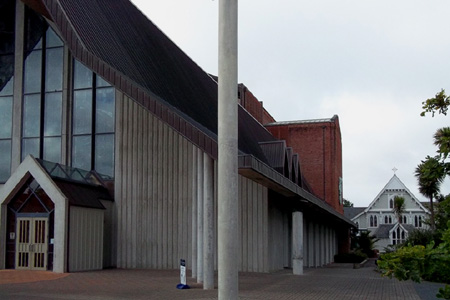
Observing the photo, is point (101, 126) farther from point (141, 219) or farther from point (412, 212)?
point (412, 212)

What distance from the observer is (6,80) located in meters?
27.8

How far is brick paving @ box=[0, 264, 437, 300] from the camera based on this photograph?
14.6 meters

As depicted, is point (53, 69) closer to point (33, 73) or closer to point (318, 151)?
point (33, 73)

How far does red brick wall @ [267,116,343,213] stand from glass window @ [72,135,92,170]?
23.6m

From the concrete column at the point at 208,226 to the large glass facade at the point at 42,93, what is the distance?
38.5 ft

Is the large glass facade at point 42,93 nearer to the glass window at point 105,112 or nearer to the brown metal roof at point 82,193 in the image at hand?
the glass window at point 105,112

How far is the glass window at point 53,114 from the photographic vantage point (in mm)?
26719

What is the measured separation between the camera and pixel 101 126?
26438 millimetres

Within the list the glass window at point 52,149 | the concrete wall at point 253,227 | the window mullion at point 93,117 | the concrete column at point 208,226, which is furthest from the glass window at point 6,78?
the concrete column at point 208,226

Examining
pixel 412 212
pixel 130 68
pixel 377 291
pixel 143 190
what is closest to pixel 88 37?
pixel 130 68

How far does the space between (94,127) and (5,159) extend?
4695 millimetres

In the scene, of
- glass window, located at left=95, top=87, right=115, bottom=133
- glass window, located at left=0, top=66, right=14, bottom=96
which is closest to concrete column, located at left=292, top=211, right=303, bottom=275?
glass window, located at left=95, top=87, right=115, bottom=133

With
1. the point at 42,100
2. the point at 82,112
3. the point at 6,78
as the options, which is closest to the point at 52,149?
the point at 82,112

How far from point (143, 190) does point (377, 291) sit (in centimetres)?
1253
